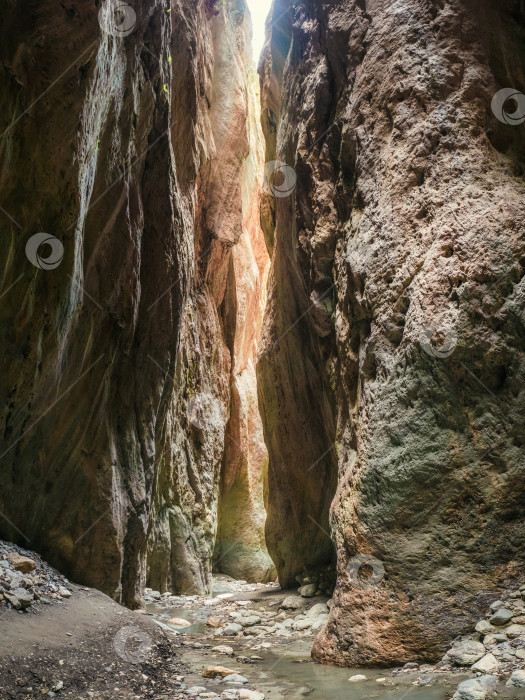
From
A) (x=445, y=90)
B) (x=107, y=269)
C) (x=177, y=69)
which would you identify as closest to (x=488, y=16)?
(x=445, y=90)

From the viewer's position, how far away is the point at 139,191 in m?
7.83

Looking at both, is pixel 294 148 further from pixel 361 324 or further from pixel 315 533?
pixel 315 533

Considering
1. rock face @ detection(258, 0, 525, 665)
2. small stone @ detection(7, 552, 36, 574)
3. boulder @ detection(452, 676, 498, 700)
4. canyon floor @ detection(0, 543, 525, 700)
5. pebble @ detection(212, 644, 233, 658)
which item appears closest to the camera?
boulder @ detection(452, 676, 498, 700)

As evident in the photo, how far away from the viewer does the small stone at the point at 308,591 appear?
7.96m

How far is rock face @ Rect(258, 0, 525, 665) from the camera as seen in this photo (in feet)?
14.2

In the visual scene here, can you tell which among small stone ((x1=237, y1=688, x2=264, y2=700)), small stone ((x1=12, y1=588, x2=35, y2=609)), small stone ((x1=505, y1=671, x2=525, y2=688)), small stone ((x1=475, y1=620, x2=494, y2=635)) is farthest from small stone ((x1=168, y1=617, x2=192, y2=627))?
small stone ((x1=505, y1=671, x2=525, y2=688))

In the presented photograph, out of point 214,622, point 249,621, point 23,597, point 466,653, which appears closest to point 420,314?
point 466,653

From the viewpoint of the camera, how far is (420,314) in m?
4.86

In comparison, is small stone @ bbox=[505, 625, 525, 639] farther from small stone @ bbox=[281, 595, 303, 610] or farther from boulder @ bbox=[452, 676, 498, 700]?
small stone @ bbox=[281, 595, 303, 610]

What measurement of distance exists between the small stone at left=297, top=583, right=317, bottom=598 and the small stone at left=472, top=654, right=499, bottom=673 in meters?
4.60

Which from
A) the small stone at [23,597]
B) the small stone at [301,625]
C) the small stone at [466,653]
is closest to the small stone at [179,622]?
the small stone at [301,625]

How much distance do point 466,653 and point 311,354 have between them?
565cm

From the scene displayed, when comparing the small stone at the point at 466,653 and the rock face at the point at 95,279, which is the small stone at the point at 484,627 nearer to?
the small stone at the point at 466,653

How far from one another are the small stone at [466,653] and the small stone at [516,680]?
58cm
